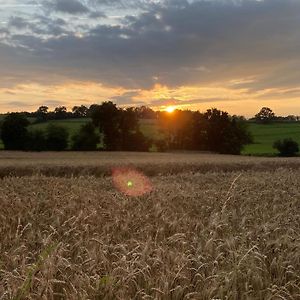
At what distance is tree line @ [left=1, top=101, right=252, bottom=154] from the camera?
75.4 metres

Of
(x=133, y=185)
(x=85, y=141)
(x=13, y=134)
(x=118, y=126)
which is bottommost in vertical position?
(x=85, y=141)

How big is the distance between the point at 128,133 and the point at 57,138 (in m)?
12.1

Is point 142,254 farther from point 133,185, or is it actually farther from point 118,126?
point 118,126

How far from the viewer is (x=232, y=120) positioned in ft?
277

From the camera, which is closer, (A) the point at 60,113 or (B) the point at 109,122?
(B) the point at 109,122

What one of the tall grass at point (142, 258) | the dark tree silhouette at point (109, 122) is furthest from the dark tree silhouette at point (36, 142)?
the tall grass at point (142, 258)

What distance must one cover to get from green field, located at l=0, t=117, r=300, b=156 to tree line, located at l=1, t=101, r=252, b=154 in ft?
15.1

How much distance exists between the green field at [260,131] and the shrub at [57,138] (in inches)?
518

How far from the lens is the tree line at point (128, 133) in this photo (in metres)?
75.4

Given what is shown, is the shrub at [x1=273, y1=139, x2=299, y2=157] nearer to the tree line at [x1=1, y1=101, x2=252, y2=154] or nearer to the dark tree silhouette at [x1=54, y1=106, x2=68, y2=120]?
the tree line at [x1=1, y1=101, x2=252, y2=154]

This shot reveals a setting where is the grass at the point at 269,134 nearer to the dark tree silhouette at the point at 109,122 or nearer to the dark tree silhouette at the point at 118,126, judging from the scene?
the dark tree silhouette at the point at 118,126

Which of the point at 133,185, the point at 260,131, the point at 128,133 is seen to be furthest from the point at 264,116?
the point at 133,185

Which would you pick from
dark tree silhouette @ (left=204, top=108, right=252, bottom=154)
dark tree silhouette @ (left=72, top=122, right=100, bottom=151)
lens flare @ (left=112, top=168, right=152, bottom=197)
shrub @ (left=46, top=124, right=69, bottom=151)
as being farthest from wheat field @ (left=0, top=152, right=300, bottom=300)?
dark tree silhouette @ (left=204, top=108, right=252, bottom=154)

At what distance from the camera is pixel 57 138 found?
249 ft
